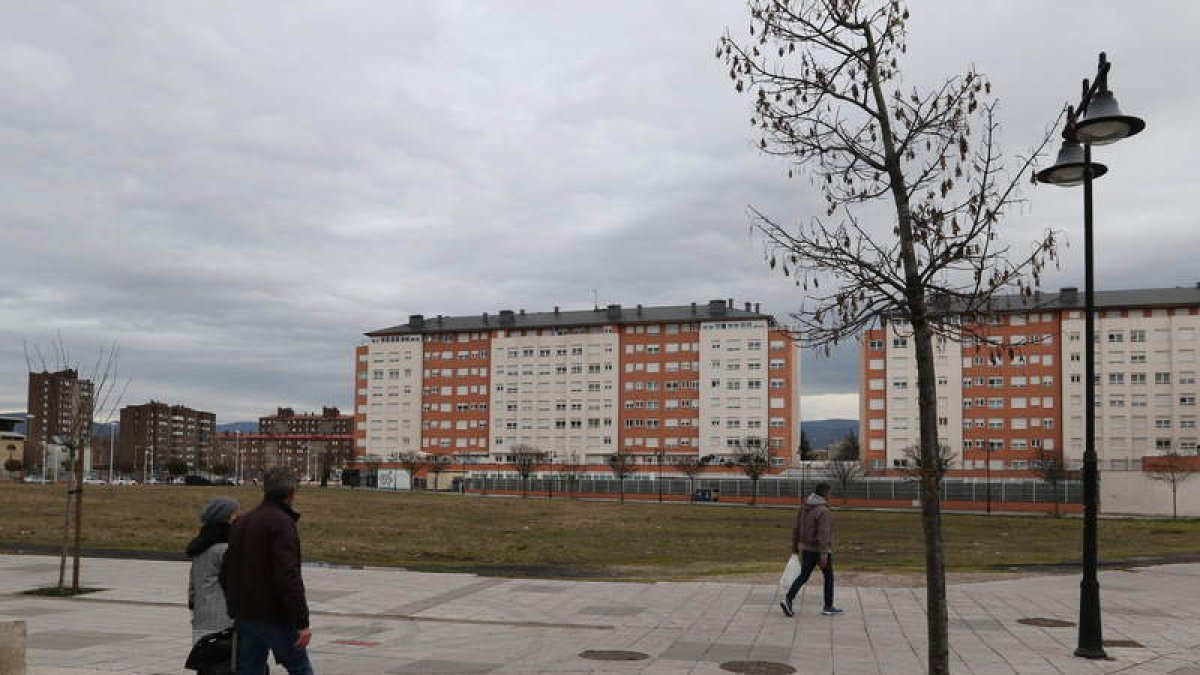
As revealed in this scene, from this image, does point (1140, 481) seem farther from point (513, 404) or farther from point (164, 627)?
point (164, 627)

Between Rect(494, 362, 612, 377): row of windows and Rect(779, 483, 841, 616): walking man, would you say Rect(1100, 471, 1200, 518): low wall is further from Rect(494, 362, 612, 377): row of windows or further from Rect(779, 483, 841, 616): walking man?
Rect(779, 483, 841, 616): walking man

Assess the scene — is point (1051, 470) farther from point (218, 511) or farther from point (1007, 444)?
point (218, 511)

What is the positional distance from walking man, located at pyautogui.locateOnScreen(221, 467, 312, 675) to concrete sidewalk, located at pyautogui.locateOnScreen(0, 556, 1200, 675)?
3398 mm

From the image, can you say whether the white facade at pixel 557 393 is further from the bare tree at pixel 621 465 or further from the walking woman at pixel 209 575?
the walking woman at pixel 209 575

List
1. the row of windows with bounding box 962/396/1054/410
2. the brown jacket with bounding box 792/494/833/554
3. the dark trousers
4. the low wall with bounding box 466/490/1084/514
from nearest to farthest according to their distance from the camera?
1. the dark trousers
2. the brown jacket with bounding box 792/494/833/554
3. the low wall with bounding box 466/490/1084/514
4. the row of windows with bounding box 962/396/1054/410

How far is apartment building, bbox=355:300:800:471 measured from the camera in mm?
118688

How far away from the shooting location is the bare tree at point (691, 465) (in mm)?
103688

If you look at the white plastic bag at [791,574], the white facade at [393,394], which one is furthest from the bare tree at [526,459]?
the white plastic bag at [791,574]

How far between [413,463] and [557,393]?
69.1 feet

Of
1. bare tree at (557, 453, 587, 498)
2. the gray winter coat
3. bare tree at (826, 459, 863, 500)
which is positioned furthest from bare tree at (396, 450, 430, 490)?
the gray winter coat

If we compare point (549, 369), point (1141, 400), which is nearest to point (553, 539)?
point (1141, 400)

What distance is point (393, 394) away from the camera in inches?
5428

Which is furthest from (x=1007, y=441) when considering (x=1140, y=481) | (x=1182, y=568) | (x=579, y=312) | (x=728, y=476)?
(x=1182, y=568)

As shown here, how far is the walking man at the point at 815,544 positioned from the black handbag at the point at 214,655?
9.29m
